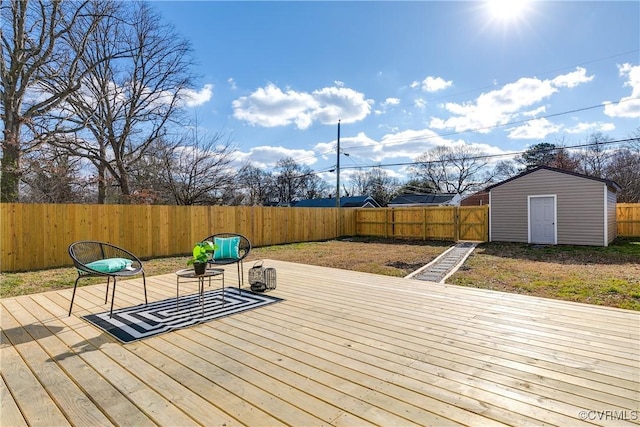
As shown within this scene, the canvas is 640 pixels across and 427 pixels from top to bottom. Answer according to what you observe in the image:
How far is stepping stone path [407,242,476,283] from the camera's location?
6.14m

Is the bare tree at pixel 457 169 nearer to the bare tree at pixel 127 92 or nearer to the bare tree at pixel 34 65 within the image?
the bare tree at pixel 127 92

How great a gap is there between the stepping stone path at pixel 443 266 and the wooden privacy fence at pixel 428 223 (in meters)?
1.95

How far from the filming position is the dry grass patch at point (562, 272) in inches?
181

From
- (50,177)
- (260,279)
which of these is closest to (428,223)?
(260,279)

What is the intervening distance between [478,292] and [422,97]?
11187 mm

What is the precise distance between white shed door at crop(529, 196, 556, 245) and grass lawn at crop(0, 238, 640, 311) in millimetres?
879

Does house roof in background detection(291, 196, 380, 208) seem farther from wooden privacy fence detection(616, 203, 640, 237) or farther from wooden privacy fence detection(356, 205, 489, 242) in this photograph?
wooden privacy fence detection(616, 203, 640, 237)

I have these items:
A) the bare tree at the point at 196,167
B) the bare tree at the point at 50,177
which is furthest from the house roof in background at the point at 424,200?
the bare tree at the point at 50,177

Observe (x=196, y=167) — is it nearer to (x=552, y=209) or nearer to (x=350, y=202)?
(x=552, y=209)

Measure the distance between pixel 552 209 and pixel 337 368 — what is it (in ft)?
38.6

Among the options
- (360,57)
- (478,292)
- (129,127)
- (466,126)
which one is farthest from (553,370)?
(466,126)

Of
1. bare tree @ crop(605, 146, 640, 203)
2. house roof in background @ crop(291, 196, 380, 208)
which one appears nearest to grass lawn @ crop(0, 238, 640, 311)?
bare tree @ crop(605, 146, 640, 203)

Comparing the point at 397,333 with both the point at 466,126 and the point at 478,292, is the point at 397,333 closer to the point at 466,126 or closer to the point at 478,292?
the point at 478,292

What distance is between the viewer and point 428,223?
532 inches
